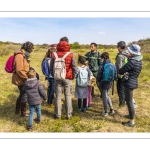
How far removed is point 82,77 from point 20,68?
1.79 metres

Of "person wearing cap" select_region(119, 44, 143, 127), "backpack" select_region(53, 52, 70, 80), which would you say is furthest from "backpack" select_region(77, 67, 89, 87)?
"person wearing cap" select_region(119, 44, 143, 127)

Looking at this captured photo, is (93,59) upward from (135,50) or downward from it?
downward

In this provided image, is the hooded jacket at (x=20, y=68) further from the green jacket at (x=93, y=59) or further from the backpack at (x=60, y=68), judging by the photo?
the green jacket at (x=93, y=59)

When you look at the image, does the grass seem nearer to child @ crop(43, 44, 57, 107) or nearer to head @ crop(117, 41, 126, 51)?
child @ crop(43, 44, 57, 107)

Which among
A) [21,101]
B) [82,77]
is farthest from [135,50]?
[21,101]

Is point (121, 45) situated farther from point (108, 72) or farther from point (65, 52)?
point (65, 52)

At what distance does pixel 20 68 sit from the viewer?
4898 millimetres

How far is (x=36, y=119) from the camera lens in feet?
17.8

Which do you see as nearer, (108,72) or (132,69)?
(132,69)

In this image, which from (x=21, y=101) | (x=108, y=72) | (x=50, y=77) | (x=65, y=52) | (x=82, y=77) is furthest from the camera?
(x=50, y=77)

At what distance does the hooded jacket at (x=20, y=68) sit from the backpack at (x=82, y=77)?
5.02 ft

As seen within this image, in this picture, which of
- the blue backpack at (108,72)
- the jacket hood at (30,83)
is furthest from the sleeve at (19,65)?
the blue backpack at (108,72)

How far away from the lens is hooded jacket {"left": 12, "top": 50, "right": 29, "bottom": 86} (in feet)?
16.0

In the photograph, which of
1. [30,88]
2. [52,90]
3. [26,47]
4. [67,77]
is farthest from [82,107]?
[26,47]
